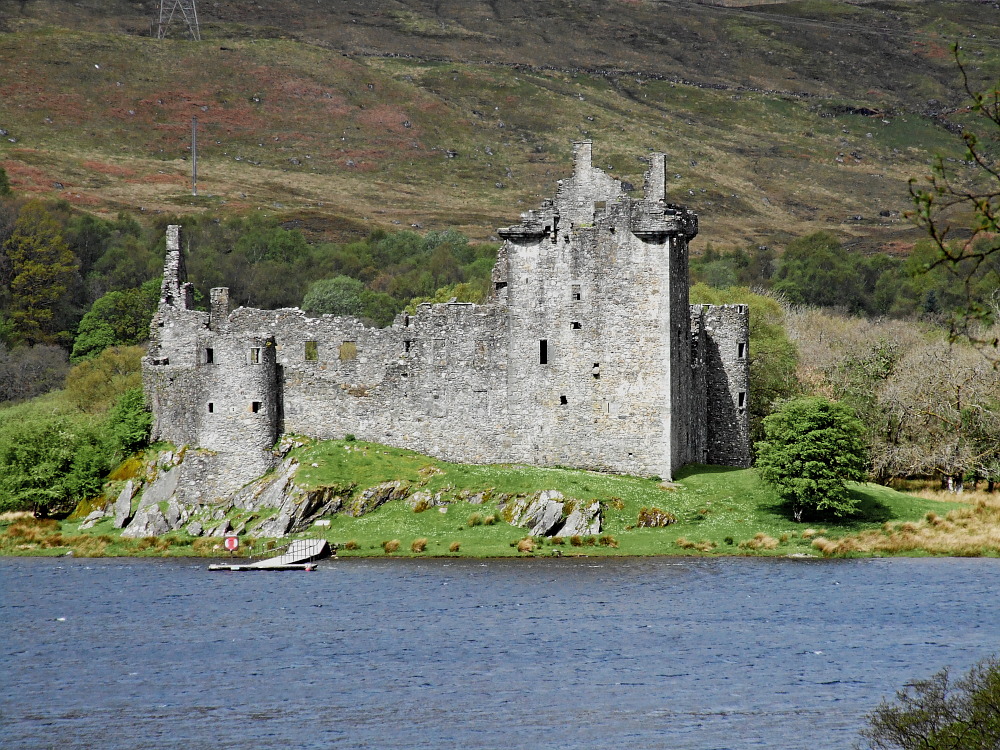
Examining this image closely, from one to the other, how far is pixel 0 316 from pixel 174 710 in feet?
234

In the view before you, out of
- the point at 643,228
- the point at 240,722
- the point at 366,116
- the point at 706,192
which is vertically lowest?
the point at 240,722

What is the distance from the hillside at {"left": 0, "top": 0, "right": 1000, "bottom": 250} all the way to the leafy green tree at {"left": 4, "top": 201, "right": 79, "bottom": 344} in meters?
28.8

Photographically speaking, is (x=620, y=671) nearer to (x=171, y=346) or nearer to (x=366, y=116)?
(x=171, y=346)

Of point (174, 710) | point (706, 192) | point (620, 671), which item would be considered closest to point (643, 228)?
point (620, 671)

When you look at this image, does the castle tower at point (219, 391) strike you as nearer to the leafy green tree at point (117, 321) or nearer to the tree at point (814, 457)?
the tree at point (814, 457)

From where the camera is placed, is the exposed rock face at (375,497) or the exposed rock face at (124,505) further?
the exposed rock face at (124,505)

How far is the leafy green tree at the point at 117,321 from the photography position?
8906 centimetres

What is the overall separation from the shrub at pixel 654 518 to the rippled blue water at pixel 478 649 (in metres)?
2.25

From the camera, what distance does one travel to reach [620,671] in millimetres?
33812

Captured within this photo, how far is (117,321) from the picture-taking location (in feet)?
301

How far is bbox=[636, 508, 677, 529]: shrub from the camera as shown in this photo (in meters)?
47.8

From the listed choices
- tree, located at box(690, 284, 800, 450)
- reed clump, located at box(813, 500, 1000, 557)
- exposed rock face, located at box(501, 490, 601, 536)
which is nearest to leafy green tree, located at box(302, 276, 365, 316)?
tree, located at box(690, 284, 800, 450)

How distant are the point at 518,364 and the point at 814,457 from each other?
31.8ft

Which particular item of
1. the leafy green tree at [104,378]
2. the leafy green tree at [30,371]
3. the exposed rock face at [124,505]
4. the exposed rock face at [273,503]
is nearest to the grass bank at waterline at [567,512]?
the exposed rock face at [273,503]
